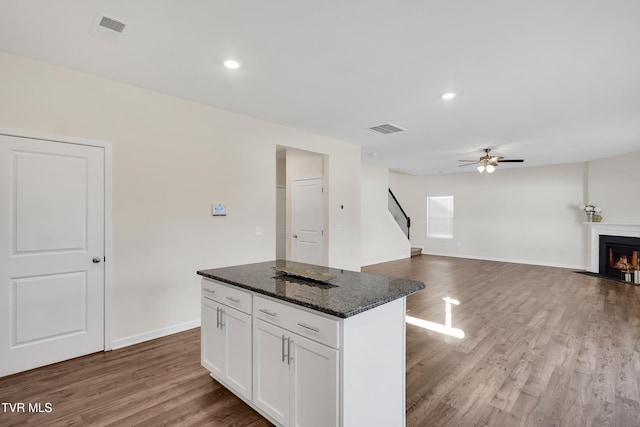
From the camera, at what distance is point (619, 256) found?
22.9 ft

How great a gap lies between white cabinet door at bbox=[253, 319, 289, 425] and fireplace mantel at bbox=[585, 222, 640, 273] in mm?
8405

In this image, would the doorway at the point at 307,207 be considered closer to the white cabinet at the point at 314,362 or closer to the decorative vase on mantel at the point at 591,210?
the white cabinet at the point at 314,362

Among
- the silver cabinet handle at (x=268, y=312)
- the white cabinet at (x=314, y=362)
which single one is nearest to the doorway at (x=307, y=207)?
the white cabinet at (x=314, y=362)

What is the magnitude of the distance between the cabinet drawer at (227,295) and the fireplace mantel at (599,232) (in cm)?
848

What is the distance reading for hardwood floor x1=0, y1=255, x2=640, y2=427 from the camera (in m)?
2.13

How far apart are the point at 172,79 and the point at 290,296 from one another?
8.74ft

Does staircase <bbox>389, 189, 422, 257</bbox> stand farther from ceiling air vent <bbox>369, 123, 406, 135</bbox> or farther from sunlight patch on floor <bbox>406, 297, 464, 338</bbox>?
sunlight patch on floor <bbox>406, 297, 464, 338</bbox>

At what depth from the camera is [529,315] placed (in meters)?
4.28

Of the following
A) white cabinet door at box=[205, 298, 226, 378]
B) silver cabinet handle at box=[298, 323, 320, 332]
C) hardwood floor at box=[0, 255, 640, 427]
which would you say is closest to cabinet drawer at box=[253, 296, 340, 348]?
silver cabinet handle at box=[298, 323, 320, 332]

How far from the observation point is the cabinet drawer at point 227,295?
2150 millimetres

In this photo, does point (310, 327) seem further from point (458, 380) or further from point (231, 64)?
point (231, 64)

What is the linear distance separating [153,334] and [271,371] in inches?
86.4

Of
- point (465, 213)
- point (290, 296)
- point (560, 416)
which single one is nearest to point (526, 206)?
point (465, 213)

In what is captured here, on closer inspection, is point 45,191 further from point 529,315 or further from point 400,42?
point 529,315
